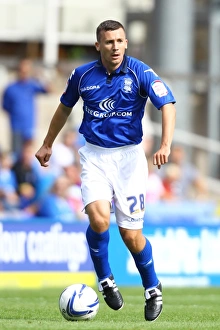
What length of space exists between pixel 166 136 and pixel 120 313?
6.96 feet

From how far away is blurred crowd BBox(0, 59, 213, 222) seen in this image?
15.4 metres

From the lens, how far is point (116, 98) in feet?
28.0

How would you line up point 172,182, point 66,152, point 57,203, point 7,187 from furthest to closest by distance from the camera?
point 172,182
point 66,152
point 7,187
point 57,203

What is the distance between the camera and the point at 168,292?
1356 centimetres

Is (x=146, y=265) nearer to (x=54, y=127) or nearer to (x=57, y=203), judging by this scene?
(x=54, y=127)

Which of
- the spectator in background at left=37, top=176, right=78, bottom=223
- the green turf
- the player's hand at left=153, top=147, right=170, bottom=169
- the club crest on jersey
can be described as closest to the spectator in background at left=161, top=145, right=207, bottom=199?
the spectator in background at left=37, top=176, right=78, bottom=223

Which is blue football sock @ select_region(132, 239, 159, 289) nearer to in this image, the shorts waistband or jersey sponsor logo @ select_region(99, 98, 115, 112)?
the shorts waistband

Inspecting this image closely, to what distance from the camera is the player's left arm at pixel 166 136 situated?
8.03 metres

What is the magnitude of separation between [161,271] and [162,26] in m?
6.47

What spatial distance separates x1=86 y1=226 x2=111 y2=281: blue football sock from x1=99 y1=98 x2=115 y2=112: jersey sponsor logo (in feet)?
3.36

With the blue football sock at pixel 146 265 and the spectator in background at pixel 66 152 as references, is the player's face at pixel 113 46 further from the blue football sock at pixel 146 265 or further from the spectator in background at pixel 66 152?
the spectator in background at pixel 66 152

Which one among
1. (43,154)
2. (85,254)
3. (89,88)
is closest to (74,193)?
(85,254)

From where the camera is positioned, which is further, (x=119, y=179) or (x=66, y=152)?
(x=66, y=152)

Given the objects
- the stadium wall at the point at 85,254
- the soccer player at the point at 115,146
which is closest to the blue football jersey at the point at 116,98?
the soccer player at the point at 115,146
